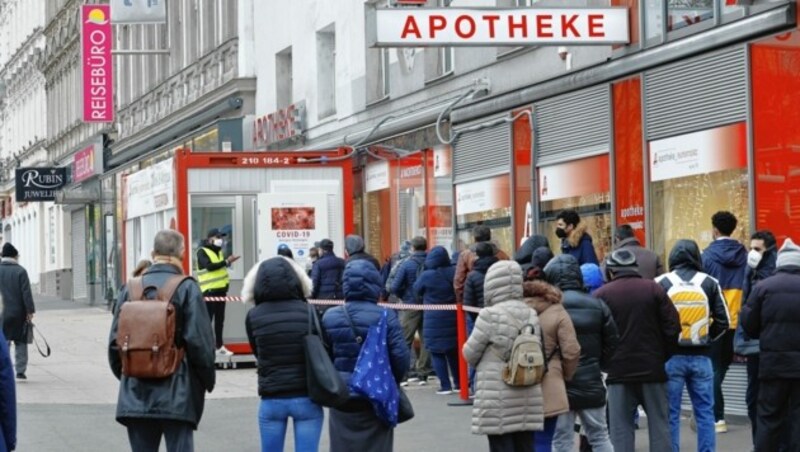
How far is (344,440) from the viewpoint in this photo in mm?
10281

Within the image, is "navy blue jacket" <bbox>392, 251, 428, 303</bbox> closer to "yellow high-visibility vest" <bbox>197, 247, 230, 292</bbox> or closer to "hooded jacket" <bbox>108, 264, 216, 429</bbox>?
"yellow high-visibility vest" <bbox>197, 247, 230, 292</bbox>

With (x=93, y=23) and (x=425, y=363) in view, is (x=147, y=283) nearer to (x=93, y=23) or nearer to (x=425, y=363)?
(x=425, y=363)

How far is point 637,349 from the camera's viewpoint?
38.5ft

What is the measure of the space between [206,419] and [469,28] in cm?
464

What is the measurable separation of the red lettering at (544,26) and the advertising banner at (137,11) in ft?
68.4

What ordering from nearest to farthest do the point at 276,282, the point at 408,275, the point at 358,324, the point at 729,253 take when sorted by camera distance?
1. the point at 276,282
2. the point at 358,324
3. the point at 729,253
4. the point at 408,275

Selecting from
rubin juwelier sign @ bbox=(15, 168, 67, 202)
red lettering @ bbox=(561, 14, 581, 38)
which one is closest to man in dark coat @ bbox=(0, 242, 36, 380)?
red lettering @ bbox=(561, 14, 581, 38)

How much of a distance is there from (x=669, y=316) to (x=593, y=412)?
90cm

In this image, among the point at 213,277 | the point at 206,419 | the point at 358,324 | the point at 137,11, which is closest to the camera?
the point at 358,324

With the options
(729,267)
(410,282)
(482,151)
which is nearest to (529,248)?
(729,267)

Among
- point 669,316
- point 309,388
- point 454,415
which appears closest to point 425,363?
point 454,415

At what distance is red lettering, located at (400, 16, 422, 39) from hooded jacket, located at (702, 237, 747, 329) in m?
3.68

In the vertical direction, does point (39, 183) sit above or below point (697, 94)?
above

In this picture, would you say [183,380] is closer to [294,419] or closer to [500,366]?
[294,419]
